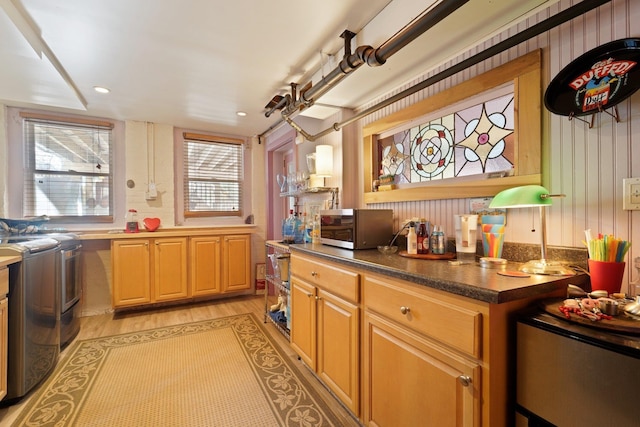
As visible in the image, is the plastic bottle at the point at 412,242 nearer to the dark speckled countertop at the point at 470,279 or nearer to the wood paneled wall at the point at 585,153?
the dark speckled countertop at the point at 470,279

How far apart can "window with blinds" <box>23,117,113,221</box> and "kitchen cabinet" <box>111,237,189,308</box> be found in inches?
24.5

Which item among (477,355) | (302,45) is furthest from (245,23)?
(477,355)

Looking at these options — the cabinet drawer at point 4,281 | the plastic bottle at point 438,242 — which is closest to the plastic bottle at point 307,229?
the plastic bottle at point 438,242

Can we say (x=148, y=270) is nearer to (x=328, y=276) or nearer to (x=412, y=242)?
(x=328, y=276)

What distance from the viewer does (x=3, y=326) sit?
174cm

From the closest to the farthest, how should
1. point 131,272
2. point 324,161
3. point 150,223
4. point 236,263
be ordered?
point 324,161 → point 131,272 → point 150,223 → point 236,263

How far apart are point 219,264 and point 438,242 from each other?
9.72ft

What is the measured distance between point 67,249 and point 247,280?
196 cm

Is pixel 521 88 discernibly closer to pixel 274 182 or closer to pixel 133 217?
pixel 274 182

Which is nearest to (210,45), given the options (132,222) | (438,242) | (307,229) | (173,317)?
(307,229)

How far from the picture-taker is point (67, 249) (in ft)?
8.85

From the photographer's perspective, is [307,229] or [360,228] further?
[307,229]

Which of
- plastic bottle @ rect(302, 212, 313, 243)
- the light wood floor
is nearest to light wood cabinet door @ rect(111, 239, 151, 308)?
the light wood floor

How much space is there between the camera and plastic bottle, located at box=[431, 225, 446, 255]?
1697mm
